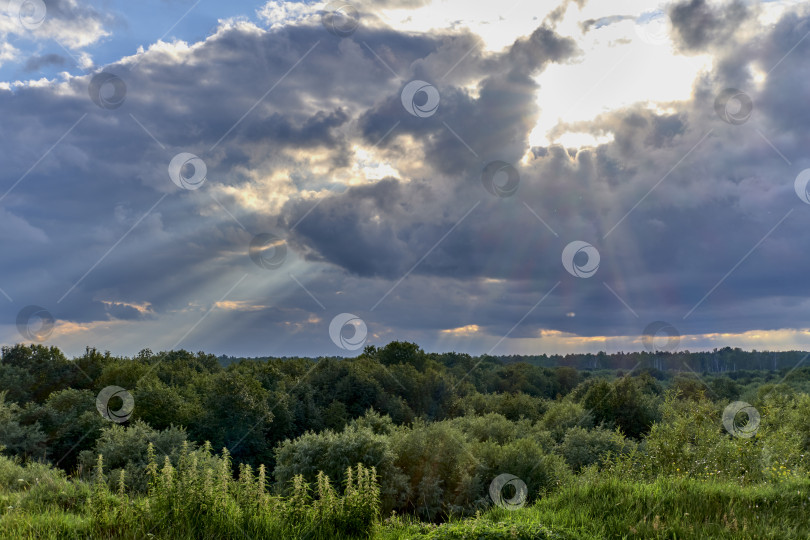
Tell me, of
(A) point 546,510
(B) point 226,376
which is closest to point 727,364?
(B) point 226,376

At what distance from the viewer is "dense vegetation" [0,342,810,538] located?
784 centimetres

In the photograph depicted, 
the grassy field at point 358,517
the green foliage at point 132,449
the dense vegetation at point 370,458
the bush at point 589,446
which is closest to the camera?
the grassy field at point 358,517

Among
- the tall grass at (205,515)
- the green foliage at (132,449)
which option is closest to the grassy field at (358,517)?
the tall grass at (205,515)

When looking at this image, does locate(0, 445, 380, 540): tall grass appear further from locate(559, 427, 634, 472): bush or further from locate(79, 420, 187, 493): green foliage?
locate(559, 427, 634, 472): bush

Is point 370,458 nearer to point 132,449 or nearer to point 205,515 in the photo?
point 132,449

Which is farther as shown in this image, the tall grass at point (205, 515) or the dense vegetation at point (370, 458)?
the dense vegetation at point (370, 458)

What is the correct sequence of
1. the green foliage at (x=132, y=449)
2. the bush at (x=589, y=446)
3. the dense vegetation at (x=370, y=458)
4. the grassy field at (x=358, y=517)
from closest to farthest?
1. the grassy field at (x=358, y=517)
2. the dense vegetation at (x=370, y=458)
3. the green foliage at (x=132, y=449)
4. the bush at (x=589, y=446)

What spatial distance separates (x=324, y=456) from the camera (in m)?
22.0

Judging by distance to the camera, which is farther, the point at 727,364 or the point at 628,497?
the point at 727,364

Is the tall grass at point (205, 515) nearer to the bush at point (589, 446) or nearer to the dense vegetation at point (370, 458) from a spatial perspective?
the dense vegetation at point (370, 458)

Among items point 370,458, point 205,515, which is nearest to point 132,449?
point 370,458

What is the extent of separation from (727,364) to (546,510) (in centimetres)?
14074

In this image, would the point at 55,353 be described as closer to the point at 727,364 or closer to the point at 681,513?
the point at 681,513

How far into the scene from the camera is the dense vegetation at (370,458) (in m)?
7.84
